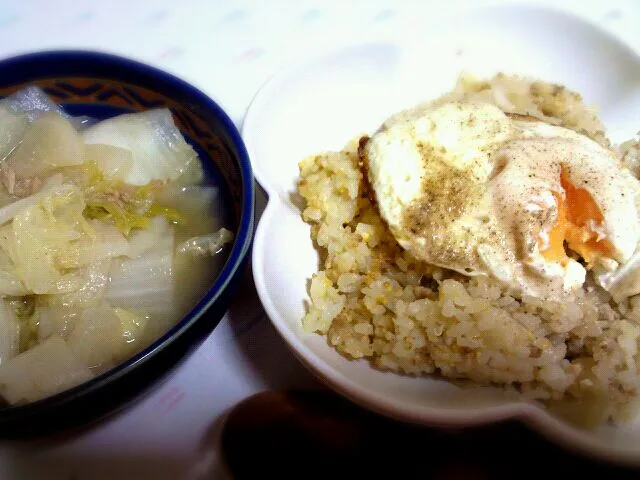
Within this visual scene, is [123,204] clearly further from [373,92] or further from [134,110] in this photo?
[373,92]

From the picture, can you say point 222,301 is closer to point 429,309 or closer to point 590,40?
point 429,309

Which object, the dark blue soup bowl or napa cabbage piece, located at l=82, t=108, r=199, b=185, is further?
napa cabbage piece, located at l=82, t=108, r=199, b=185

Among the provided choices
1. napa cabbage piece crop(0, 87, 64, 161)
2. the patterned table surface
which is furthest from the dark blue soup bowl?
the patterned table surface

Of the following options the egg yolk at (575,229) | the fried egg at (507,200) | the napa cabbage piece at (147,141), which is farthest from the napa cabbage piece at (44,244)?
the egg yolk at (575,229)

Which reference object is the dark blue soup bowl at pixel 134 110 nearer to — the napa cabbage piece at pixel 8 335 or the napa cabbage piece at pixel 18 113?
the napa cabbage piece at pixel 18 113

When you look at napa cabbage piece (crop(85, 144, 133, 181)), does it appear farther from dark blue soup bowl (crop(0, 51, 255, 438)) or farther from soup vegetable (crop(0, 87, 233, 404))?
dark blue soup bowl (crop(0, 51, 255, 438))

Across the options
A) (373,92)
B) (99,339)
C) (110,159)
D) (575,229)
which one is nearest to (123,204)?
(110,159)

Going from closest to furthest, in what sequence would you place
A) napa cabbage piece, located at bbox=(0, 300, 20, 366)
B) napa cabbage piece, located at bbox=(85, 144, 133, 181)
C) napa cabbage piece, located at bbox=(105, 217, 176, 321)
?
1. napa cabbage piece, located at bbox=(0, 300, 20, 366)
2. napa cabbage piece, located at bbox=(105, 217, 176, 321)
3. napa cabbage piece, located at bbox=(85, 144, 133, 181)
